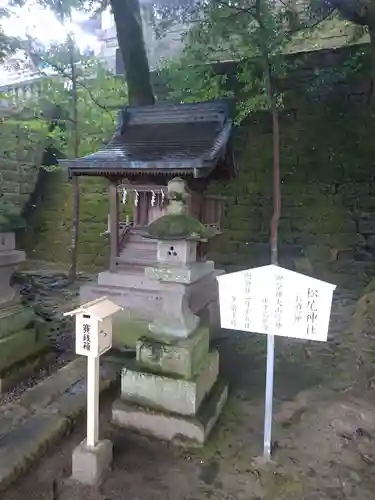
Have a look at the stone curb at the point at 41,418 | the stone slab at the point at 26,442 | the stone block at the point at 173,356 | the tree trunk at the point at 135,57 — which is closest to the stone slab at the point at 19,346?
the stone curb at the point at 41,418

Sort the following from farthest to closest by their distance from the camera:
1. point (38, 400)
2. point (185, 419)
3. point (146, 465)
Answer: point (38, 400), point (185, 419), point (146, 465)

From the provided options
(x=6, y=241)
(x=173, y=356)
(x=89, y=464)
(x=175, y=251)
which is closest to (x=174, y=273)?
(x=175, y=251)

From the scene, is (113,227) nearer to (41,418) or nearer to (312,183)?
(41,418)

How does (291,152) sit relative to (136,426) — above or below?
above

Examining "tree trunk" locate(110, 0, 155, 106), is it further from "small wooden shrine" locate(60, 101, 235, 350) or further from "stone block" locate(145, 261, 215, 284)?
"stone block" locate(145, 261, 215, 284)

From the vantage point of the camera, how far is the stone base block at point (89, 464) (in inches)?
111

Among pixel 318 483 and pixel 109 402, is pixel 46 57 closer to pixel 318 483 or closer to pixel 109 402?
pixel 109 402

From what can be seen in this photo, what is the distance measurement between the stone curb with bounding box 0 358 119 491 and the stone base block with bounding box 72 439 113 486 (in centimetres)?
44

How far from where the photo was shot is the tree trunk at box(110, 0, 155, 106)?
27.3 ft

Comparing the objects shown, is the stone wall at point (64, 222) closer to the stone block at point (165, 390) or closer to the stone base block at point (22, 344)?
the stone base block at point (22, 344)

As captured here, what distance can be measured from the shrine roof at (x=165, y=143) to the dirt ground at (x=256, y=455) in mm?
2857

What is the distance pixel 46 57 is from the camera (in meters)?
8.94

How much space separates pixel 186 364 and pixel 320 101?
302 inches

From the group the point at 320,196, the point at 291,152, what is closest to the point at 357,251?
the point at 320,196
